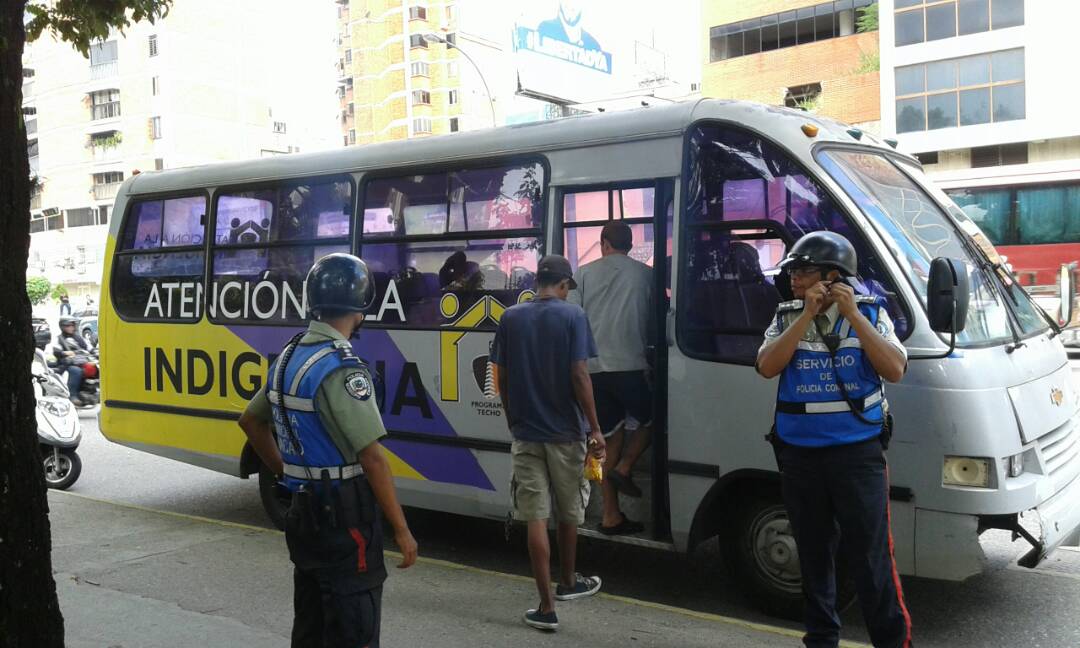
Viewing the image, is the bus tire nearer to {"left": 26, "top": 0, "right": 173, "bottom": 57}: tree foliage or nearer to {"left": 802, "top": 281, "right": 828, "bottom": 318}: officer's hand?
{"left": 802, "top": 281, "right": 828, "bottom": 318}: officer's hand

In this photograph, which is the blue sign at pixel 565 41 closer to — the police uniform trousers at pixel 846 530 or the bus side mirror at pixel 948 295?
the bus side mirror at pixel 948 295

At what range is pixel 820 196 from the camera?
16.1ft

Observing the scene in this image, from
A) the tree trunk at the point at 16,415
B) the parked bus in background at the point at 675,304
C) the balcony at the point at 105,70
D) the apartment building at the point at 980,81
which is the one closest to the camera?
the tree trunk at the point at 16,415

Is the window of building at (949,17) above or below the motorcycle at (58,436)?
above

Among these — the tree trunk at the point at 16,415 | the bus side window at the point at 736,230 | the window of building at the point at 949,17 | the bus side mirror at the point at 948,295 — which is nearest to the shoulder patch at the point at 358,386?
the tree trunk at the point at 16,415

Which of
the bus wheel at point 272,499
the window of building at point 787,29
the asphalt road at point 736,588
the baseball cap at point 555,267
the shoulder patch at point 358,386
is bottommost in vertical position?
the asphalt road at point 736,588

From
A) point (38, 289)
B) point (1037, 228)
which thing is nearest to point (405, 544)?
point (1037, 228)

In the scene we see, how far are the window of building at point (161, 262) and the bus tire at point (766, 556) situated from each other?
4.53 metres

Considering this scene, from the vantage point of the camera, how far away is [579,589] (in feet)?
17.5

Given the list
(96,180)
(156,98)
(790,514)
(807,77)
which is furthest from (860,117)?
(96,180)

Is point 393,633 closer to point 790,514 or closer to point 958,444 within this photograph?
point 790,514

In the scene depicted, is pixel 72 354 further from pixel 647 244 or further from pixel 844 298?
pixel 844 298

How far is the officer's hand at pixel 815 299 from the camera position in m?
3.71

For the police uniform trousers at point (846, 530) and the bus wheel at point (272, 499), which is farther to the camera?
the bus wheel at point (272, 499)
